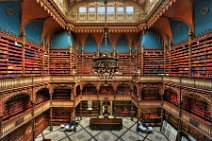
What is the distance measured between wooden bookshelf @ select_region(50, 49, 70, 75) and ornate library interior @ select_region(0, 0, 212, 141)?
100 millimetres

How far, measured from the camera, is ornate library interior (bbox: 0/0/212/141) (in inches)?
276

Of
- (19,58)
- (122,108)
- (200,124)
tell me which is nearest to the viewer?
(200,124)

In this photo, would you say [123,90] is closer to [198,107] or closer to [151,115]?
[151,115]

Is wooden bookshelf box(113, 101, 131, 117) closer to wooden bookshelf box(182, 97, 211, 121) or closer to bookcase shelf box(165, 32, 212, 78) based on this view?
bookcase shelf box(165, 32, 212, 78)

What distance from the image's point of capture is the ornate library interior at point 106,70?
23.0ft

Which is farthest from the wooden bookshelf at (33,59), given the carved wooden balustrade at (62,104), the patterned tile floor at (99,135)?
the patterned tile floor at (99,135)

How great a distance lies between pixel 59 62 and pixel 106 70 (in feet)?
27.0

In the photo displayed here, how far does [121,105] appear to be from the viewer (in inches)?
545

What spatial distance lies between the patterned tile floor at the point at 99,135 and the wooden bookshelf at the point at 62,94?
110 inches

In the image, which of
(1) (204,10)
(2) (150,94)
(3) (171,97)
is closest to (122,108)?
(2) (150,94)

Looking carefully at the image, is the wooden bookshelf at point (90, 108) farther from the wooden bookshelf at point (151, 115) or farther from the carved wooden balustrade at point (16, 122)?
the carved wooden balustrade at point (16, 122)

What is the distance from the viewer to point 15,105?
26.2 feet

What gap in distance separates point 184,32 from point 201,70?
3366mm

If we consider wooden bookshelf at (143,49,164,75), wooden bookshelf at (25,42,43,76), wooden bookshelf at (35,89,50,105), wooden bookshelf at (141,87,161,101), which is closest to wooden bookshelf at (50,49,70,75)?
wooden bookshelf at (25,42,43,76)
